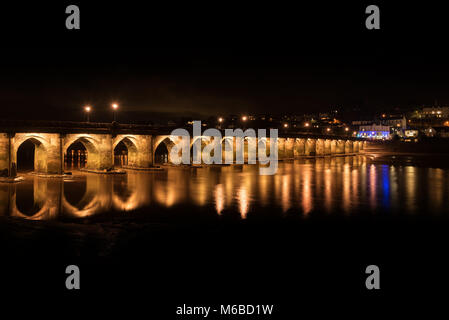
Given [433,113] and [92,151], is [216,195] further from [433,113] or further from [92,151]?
[433,113]

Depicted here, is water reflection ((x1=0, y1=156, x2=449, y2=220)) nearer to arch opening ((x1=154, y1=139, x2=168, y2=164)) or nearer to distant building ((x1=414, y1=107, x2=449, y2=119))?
arch opening ((x1=154, y1=139, x2=168, y2=164))

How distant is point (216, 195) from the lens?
23656 millimetres

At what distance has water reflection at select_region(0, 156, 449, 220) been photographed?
19.4m

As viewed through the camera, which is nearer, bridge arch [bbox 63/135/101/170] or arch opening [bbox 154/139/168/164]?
bridge arch [bbox 63/135/101/170]

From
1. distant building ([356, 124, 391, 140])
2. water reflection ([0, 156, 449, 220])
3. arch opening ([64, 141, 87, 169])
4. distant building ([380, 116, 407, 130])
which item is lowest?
water reflection ([0, 156, 449, 220])

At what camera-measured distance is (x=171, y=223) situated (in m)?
16.0

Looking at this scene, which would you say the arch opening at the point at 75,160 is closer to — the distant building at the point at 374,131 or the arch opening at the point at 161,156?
the arch opening at the point at 161,156

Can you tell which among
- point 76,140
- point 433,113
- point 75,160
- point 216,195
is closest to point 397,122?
point 433,113

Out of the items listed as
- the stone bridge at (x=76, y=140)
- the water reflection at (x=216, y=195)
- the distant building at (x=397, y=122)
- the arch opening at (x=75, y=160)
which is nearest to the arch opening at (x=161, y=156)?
the stone bridge at (x=76, y=140)

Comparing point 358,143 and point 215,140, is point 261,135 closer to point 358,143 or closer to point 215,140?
point 215,140

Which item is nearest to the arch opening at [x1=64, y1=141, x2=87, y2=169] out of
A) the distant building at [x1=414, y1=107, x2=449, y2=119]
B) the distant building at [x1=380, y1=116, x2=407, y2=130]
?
the distant building at [x1=380, y1=116, x2=407, y2=130]

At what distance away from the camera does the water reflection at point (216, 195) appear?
63.6ft
